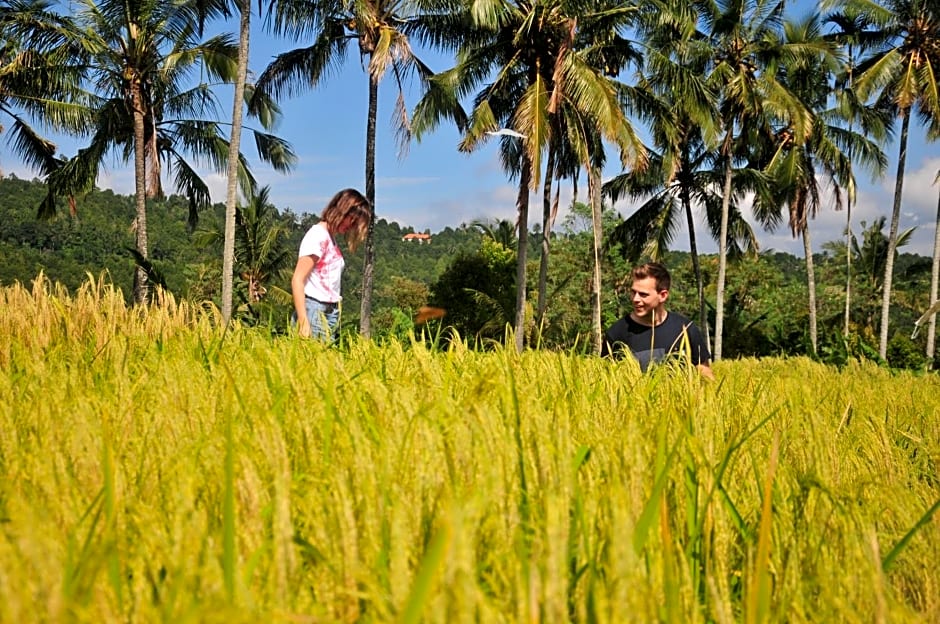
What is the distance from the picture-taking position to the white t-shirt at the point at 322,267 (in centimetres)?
410

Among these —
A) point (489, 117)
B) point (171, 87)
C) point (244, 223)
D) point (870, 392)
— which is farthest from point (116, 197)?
point (870, 392)

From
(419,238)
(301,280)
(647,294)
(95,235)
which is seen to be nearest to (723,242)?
(647,294)

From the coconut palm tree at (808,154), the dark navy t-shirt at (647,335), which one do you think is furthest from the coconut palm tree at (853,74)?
the dark navy t-shirt at (647,335)

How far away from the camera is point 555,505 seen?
693mm

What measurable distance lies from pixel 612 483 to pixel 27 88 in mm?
22095

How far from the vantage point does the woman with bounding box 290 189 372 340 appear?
160 inches

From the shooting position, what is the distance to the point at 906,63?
21.9 m

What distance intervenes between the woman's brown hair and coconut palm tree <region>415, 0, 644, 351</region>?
1063 cm

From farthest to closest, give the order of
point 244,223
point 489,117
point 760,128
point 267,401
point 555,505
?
point 244,223 < point 760,128 < point 489,117 < point 267,401 < point 555,505

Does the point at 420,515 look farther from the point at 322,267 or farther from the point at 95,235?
the point at 95,235

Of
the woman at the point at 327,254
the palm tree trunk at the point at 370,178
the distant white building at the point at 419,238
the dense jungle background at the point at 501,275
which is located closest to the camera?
the woman at the point at 327,254

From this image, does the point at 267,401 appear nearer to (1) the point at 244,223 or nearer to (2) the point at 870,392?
(2) the point at 870,392

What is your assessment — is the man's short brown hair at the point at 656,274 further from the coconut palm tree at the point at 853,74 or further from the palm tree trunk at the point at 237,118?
the coconut palm tree at the point at 853,74

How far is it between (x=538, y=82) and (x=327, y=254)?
43.0 ft
